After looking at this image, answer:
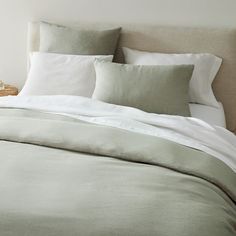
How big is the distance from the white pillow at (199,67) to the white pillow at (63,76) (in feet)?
1.01

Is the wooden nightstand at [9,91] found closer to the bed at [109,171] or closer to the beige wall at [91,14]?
the beige wall at [91,14]

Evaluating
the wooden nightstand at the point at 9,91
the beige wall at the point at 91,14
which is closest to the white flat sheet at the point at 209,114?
the beige wall at the point at 91,14

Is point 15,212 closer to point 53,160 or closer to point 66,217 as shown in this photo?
point 66,217

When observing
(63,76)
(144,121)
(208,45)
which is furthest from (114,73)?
(208,45)

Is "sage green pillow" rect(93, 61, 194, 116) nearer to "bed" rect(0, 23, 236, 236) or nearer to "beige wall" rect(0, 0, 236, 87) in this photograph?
"bed" rect(0, 23, 236, 236)

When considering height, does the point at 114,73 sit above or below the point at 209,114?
above

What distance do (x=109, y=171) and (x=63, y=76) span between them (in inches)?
54.4

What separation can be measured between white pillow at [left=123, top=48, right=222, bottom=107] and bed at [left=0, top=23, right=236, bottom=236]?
53cm

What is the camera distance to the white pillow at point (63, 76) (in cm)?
333

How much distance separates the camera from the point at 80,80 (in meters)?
3.34

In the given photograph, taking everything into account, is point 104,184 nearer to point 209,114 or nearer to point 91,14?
point 209,114

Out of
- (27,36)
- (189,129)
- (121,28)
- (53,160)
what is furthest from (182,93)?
(27,36)

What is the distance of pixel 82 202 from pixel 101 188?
0.46ft

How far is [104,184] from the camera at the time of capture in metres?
1.99
